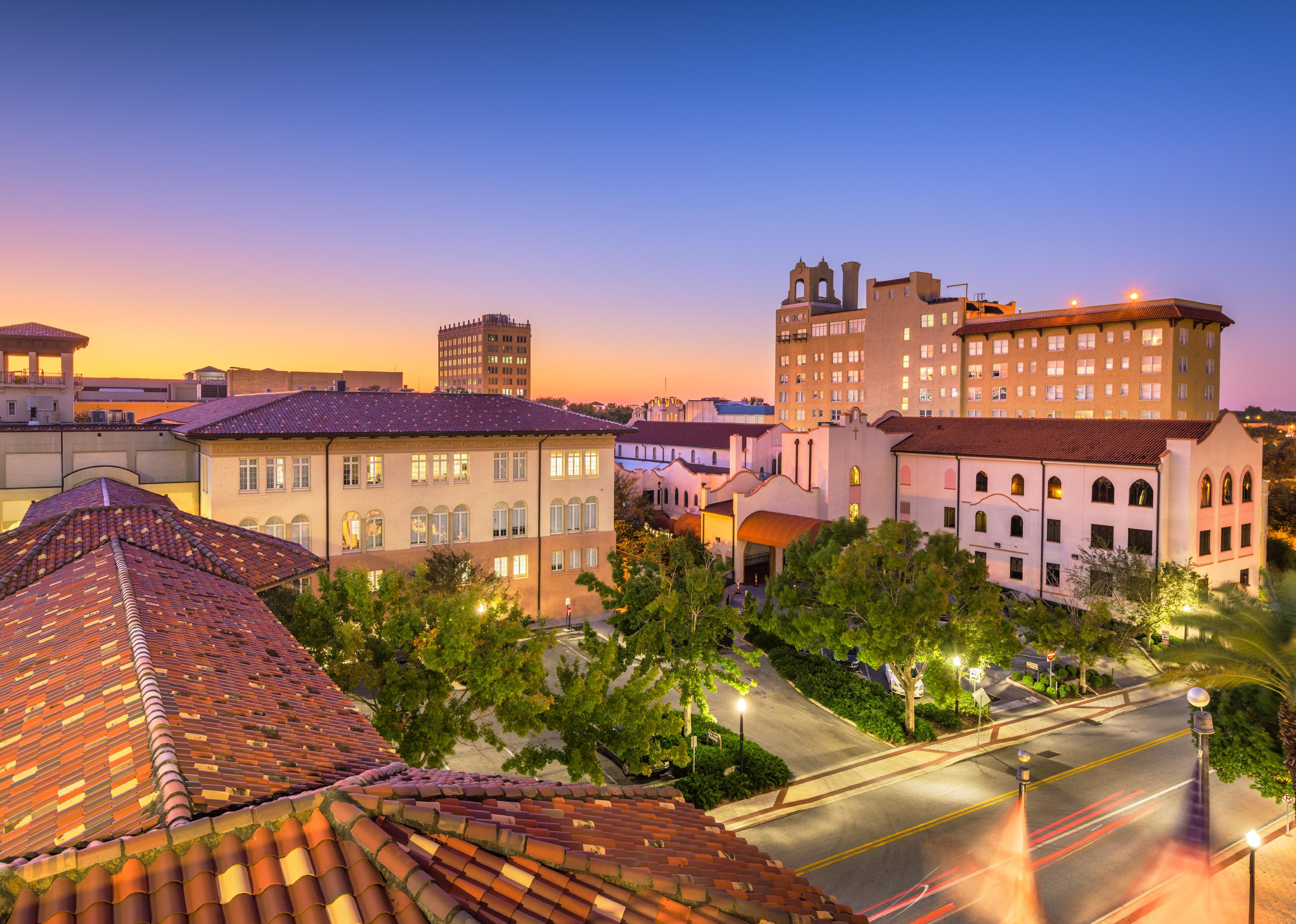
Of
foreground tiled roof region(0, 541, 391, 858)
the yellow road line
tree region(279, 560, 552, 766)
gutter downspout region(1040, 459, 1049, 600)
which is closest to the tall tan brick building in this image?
gutter downspout region(1040, 459, 1049, 600)

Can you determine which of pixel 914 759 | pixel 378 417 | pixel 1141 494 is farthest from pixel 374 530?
pixel 1141 494

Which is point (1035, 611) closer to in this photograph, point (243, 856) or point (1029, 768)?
point (1029, 768)

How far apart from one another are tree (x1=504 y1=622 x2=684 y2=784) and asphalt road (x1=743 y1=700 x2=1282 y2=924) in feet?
17.6

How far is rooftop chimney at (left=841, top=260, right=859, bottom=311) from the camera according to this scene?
12312cm

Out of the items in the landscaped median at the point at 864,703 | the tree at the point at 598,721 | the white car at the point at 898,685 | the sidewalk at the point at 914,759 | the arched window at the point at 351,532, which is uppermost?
the arched window at the point at 351,532

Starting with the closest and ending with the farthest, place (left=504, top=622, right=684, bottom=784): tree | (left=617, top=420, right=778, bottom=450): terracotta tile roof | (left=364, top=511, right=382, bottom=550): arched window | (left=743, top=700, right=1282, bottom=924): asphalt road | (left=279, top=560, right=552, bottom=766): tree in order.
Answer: (left=279, top=560, right=552, bottom=766): tree < (left=504, top=622, right=684, bottom=784): tree < (left=743, top=700, right=1282, bottom=924): asphalt road < (left=364, top=511, right=382, bottom=550): arched window < (left=617, top=420, right=778, bottom=450): terracotta tile roof

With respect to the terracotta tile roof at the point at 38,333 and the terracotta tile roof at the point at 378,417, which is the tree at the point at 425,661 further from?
the terracotta tile roof at the point at 38,333

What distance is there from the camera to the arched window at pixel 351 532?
4038 cm

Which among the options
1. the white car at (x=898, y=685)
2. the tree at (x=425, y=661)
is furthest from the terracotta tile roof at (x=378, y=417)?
the white car at (x=898, y=685)

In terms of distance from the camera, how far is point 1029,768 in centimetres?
2741

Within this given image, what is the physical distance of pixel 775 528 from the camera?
54500 millimetres

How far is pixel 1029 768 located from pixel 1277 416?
717ft

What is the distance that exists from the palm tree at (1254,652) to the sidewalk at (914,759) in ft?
34.2

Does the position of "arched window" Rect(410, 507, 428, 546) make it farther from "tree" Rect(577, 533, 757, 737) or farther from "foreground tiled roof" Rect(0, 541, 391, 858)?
"foreground tiled roof" Rect(0, 541, 391, 858)
